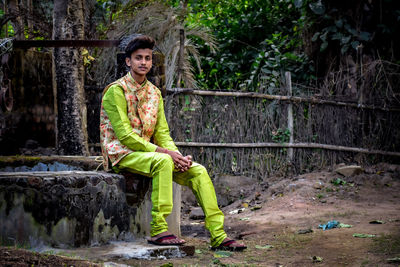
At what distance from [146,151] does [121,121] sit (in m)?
0.34

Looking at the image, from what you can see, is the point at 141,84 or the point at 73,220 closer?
the point at 73,220

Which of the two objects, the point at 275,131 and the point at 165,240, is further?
the point at 275,131

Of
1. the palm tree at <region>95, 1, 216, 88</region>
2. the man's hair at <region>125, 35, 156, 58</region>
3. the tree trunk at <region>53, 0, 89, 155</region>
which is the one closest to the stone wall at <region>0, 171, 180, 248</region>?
the man's hair at <region>125, 35, 156, 58</region>

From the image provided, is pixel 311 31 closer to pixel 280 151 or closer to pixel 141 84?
pixel 280 151

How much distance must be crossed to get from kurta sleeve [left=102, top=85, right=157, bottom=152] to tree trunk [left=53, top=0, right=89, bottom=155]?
2561 millimetres

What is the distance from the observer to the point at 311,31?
415 inches

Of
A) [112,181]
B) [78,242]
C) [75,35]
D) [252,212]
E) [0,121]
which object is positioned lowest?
[252,212]

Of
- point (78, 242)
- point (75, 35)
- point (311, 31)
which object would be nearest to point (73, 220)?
point (78, 242)

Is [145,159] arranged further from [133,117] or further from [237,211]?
[237,211]

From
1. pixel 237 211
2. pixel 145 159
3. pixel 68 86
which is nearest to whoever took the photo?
pixel 145 159

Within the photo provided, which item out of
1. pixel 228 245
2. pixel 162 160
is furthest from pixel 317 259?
pixel 162 160

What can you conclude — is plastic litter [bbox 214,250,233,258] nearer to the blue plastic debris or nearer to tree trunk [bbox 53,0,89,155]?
the blue plastic debris

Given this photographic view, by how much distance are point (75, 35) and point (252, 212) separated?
3.59 m

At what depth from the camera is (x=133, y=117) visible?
4.45 meters
